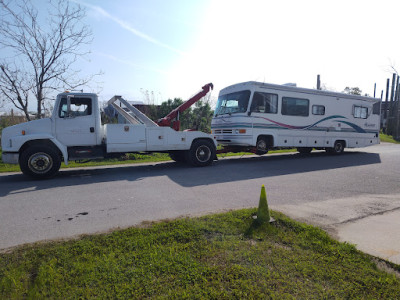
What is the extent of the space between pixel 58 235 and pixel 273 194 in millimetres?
4393

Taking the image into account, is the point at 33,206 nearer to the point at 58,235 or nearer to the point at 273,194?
the point at 58,235

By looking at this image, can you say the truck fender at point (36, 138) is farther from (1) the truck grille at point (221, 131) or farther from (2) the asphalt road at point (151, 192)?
(1) the truck grille at point (221, 131)

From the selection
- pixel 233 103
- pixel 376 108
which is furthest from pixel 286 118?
pixel 376 108

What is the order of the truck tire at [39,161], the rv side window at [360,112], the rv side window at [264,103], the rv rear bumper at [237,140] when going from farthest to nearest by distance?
the rv side window at [360,112] < the rv side window at [264,103] < the rv rear bumper at [237,140] < the truck tire at [39,161]

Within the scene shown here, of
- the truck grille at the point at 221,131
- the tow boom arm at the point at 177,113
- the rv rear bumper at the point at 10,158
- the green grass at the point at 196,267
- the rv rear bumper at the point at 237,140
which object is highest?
the tow boom arm at the point at 177,113

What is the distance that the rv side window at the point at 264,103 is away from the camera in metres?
11.1

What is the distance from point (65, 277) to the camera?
264 centimetres

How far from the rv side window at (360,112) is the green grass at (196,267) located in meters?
13.1

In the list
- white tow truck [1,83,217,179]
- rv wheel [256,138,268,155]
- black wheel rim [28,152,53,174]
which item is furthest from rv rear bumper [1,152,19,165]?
rv wheel [256,138,268,155]

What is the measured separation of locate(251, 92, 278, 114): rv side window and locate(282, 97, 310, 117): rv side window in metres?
0.55

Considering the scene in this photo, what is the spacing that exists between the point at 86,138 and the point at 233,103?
6.11m

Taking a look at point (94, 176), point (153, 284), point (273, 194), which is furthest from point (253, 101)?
point (153, 284)

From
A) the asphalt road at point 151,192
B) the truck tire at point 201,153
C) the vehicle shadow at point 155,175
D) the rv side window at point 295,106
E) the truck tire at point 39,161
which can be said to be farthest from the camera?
the rv side window at point 295,106

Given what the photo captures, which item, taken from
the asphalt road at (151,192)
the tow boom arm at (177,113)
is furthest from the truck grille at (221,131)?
the asphalt road at (151,192)
